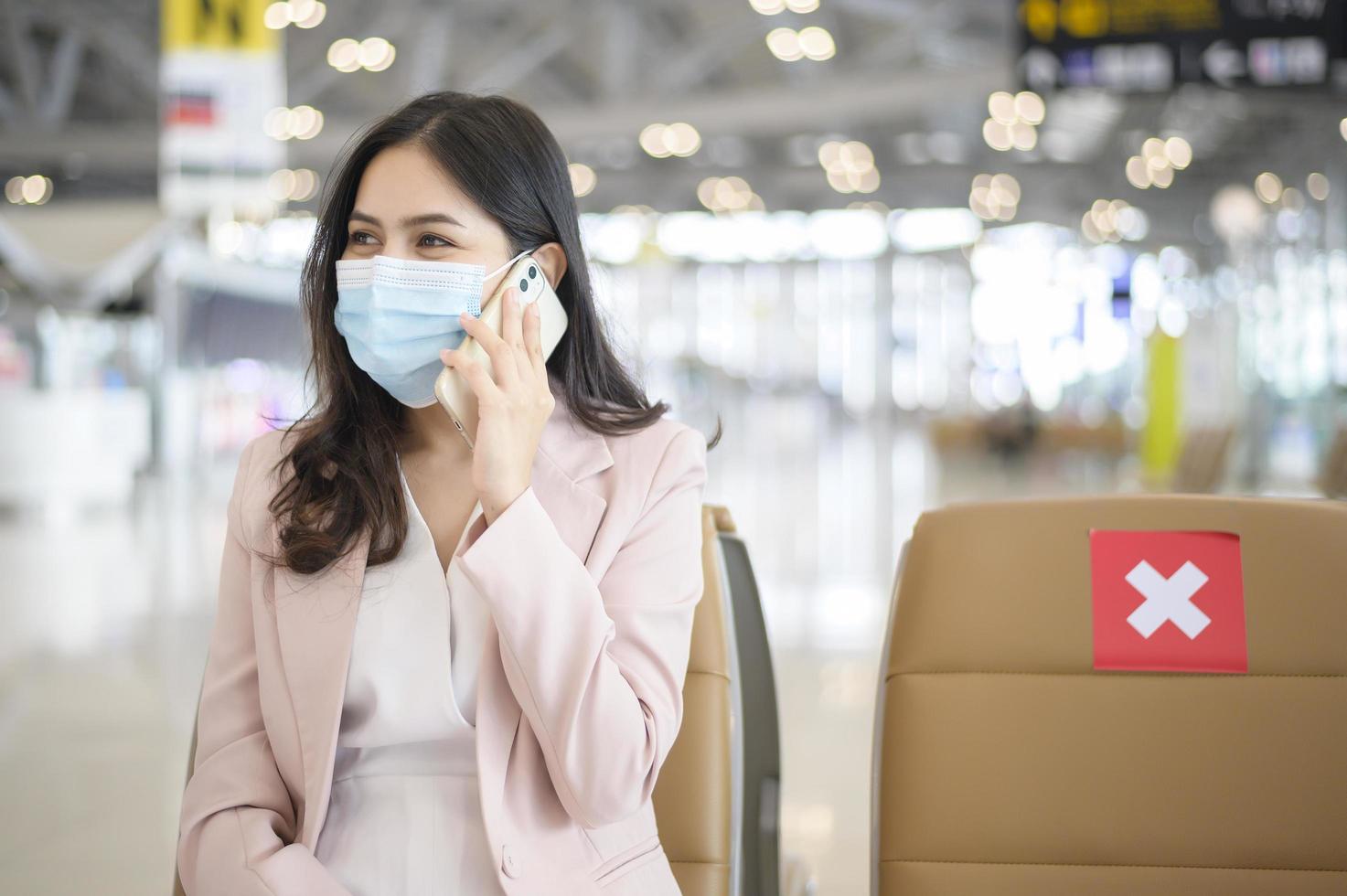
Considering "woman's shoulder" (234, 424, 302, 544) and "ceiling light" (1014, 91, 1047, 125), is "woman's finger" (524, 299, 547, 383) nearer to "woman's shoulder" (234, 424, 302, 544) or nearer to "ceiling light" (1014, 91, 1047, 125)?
"woman's shoulder" (234, 424, 302, 544)

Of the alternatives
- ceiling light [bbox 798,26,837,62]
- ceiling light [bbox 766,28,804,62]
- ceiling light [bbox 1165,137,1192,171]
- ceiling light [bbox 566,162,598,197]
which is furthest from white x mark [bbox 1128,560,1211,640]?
ceiling light [bbox 566,162,598,197]

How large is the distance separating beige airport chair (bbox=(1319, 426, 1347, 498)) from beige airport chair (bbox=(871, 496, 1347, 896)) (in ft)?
18.0

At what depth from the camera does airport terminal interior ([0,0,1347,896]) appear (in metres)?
4.04

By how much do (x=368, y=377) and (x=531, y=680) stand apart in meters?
0.51

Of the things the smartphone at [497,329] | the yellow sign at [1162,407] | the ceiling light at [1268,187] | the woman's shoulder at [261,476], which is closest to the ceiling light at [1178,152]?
the ceiling light at [1268,187]

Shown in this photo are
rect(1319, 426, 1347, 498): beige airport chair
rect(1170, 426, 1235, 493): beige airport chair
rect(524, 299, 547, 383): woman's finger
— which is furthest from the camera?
rect(1170, 426, 1235, 493): beige airport chair

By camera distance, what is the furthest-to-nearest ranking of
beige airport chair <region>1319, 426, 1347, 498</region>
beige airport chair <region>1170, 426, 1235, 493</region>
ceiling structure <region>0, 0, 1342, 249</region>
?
ceiling structure <region>0, 0, 1342, 249</region> < beige airport chair <region>1170, 426, 1235, 493</region> < beige airport chair <region>1319, 426, 1347, 498</region>

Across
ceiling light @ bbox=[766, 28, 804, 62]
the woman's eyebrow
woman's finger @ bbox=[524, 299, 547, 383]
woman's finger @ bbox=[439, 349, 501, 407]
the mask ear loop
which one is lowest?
woman's finger @ bbox=[439, 349, 501, 407]

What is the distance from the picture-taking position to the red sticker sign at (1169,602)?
4.38 feet

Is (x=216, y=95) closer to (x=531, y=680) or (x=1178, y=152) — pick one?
(x=531, y=680)

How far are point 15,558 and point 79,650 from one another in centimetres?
321

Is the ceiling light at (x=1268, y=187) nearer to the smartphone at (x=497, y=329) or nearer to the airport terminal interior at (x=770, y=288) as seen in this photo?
the airport terminal interior at (x=770, y=288)

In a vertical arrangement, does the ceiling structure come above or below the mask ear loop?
above

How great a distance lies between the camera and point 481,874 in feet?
4.17
